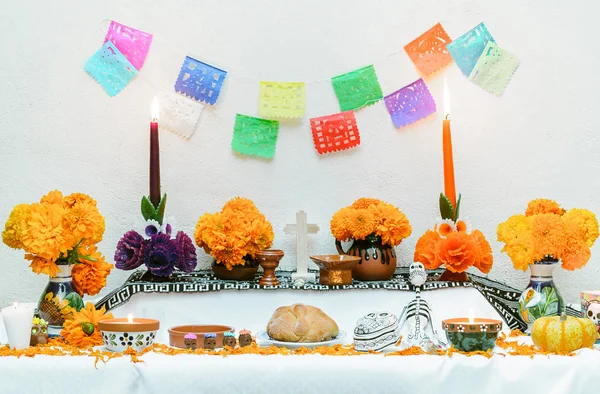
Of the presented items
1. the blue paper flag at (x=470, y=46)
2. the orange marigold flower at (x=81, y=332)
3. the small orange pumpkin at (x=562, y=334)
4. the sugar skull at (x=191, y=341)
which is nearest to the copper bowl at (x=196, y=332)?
the sugar skull at (x=191, y=341)

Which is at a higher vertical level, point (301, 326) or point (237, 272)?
point (237, 272)

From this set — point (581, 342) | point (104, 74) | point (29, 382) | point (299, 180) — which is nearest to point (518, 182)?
point (299, 180)

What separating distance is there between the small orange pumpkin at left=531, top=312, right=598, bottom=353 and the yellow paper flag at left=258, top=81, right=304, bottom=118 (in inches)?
28.6

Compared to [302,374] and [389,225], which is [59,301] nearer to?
[302,374]

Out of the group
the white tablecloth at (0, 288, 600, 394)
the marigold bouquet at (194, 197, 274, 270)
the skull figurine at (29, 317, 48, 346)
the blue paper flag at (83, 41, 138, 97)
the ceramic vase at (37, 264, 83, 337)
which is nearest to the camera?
the white tablecloth at (0, 288, 600, 394)

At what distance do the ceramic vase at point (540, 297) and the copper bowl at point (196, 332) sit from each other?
493 mm

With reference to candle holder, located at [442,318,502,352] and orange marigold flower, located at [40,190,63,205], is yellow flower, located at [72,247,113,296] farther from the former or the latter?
candle holder, located at [442,318,502,352]

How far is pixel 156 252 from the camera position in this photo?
1.32 meters

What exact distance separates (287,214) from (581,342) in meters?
0.70

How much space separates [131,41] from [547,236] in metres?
0.92

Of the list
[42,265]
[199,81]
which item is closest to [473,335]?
[42,265]

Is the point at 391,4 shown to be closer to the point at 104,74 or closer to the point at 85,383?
the point at 104,74

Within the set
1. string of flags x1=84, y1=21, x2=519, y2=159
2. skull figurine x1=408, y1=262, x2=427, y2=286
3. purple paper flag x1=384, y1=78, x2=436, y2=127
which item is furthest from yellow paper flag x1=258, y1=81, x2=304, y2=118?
skull figurine x1=408, y1=262, x2=427, y2=286

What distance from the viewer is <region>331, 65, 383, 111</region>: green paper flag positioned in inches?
61.9
